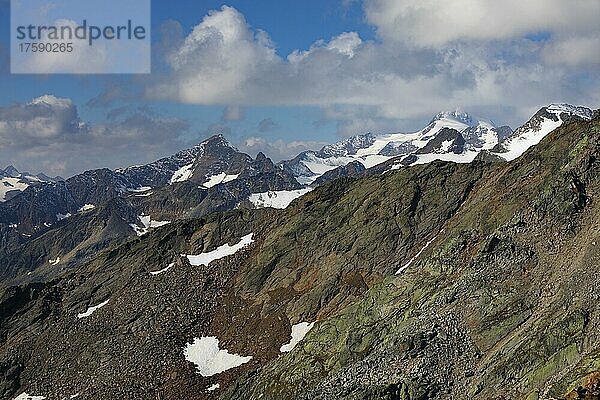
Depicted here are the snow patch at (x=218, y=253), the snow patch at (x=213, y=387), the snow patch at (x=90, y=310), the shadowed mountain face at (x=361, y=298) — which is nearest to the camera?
the shadowed mountain face at (x=361, y=298)

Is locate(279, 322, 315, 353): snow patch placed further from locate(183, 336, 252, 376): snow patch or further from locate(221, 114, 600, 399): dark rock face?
locate(221, 114, 600, 399): dark rock face

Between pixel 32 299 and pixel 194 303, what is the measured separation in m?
35.7

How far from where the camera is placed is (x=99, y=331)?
91.0 metres

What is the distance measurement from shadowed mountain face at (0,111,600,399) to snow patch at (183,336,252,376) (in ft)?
2.51

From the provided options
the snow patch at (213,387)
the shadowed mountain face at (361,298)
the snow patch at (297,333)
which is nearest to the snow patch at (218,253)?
the shadowed mountain face at (361,298)

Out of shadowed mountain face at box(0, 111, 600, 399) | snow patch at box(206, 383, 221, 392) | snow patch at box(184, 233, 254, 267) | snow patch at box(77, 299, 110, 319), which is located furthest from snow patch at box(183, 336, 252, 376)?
snow patch at box(77, 299, 110, 319)

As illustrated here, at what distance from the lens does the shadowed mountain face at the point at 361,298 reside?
4988cm

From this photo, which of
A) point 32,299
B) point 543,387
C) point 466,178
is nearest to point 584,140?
point 466,178

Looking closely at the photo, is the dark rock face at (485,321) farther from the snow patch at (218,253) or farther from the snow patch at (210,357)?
the snow patch at (218,253)

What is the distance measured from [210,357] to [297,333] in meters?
13.2

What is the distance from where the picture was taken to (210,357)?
81500mm

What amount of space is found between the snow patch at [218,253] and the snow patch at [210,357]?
22.9 meters

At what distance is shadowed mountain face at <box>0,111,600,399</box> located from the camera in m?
49.9

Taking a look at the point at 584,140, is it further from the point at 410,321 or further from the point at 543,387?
the point at 543,387
